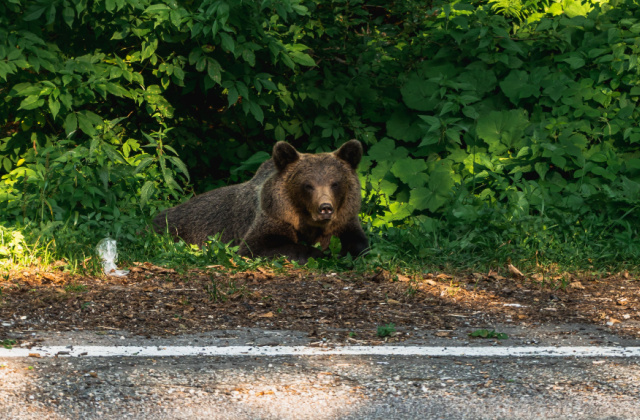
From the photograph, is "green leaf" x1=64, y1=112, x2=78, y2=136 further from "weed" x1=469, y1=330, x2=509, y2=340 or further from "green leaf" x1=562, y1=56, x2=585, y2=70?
"green leaf" x1=562, y1=56, x2=585, y2=70

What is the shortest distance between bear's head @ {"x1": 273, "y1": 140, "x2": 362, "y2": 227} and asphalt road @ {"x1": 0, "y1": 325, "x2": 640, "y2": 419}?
2.85 meters

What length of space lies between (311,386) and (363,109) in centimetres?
619

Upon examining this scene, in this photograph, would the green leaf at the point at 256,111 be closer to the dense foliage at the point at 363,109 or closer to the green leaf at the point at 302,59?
the dense foliage at the point at 363,109

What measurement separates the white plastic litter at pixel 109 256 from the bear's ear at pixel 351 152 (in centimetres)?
215

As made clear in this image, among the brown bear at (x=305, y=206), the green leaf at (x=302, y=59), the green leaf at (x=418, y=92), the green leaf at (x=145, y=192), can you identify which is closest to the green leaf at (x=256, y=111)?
the green leaf at (x=302, y=59)

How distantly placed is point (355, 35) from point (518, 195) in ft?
10.1

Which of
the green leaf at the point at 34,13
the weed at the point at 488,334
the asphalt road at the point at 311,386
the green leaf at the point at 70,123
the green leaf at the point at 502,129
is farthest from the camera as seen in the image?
the green leaf at the point at 502,129

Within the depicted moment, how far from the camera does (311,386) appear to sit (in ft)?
12.2

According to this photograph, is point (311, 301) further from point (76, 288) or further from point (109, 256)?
point (109, 256)

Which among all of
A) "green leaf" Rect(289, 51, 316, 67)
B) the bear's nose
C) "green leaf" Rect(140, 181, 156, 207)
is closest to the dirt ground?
the bear's nose

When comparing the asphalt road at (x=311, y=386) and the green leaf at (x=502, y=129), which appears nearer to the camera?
the asphalt road at (x=311, y=386)

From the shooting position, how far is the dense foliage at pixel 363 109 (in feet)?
23.9

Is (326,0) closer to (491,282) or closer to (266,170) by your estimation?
(266,170)

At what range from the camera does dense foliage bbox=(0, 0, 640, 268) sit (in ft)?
23.9
